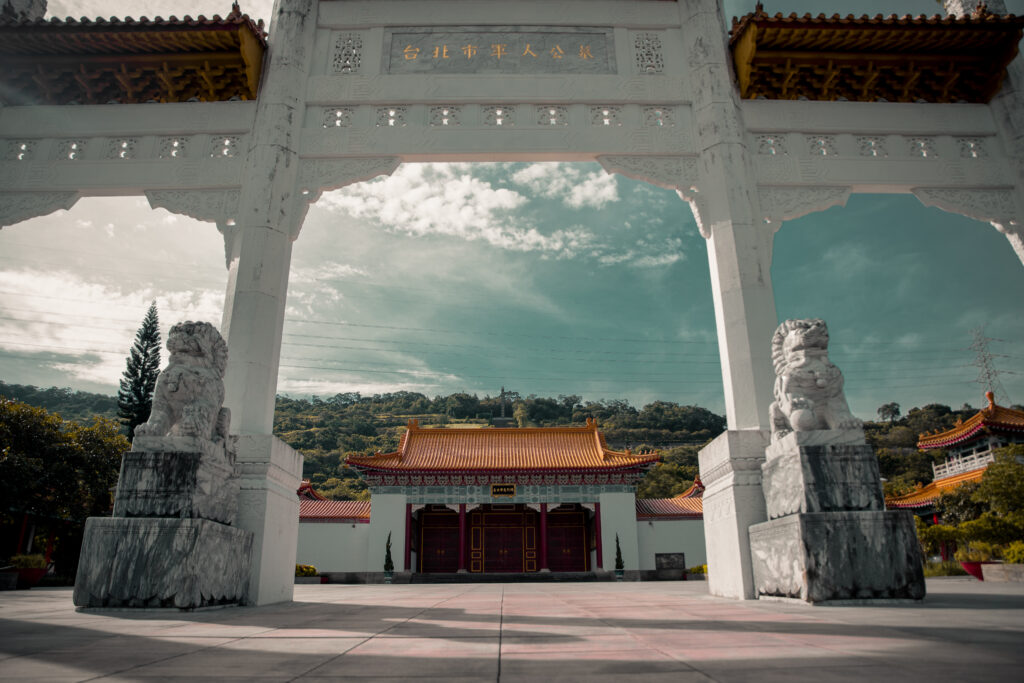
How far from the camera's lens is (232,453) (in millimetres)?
4941

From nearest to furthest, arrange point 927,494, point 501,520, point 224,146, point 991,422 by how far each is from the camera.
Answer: point 224,146
point 501,520
point 991,422
point 927,494

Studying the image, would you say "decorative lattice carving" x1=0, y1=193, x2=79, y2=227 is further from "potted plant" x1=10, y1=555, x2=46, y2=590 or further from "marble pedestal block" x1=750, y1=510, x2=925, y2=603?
"marble pedestal block" x1=750, y1=510, x2=925, y2=603

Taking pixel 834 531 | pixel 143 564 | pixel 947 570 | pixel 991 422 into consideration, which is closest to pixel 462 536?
pixel 947 570

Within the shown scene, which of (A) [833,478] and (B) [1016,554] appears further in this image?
(B) [1016,554]

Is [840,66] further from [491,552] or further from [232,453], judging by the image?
[491,552]

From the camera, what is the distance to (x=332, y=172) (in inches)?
263

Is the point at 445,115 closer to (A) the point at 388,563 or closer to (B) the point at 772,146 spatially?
(B) the point at 772,146

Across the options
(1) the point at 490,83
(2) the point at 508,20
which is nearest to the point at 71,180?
(1) the point at 490,83

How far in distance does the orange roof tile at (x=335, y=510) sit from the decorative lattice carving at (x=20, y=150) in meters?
15.0

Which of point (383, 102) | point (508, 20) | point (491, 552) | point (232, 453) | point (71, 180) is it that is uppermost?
point (508, 20)

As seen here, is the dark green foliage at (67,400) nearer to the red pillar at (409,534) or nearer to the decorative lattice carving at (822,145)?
the red pillar at (409,534)

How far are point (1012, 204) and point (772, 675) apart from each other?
755cm

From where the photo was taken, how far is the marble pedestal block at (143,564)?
12.3ft

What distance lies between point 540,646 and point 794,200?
19.4 ft
